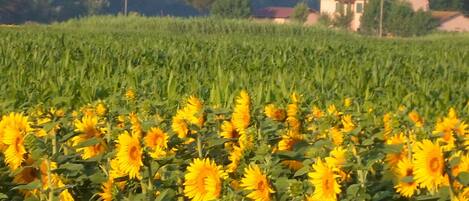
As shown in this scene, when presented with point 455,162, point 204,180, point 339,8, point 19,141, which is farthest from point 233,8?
point 455,162

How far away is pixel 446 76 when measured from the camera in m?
10.2

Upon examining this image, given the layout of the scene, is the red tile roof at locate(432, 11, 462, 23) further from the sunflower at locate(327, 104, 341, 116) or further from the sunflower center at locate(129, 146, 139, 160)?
the sunflower center at locate(129, 146, 139, 160)

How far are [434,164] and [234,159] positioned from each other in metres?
0.78

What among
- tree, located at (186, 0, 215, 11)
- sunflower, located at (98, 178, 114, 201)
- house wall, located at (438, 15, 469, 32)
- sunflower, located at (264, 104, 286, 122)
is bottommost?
house wall, located at (438, 15, 469, 32)

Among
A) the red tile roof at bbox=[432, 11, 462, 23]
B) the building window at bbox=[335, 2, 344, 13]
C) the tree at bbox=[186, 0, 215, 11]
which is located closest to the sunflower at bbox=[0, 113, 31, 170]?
the red tile roof at bbox=[432, 11, 462, 23]

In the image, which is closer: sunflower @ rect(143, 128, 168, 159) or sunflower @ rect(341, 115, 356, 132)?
sunflower @ rect(143, 128, 168, 159)

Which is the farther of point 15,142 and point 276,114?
point 276,114

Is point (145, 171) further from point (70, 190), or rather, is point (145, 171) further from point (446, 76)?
point (446, 76)

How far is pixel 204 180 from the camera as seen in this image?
2.54 meters

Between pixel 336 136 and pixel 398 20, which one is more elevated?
pixel 336 136

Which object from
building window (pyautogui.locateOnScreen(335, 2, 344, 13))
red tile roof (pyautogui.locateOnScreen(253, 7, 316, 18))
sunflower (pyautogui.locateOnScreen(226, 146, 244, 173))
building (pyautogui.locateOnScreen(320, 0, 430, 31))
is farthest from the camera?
red tile roof (pyautogui.locateOnScreen(253, 7, 316, 18))

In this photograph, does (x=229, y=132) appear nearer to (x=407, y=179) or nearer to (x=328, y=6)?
(x=407, y=179)

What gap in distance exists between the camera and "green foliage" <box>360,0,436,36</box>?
267 feet

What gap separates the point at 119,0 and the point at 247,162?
11891 centimetres
